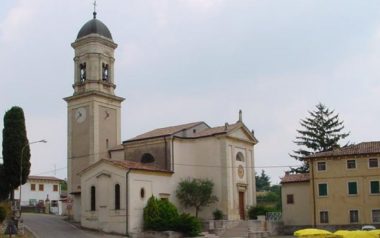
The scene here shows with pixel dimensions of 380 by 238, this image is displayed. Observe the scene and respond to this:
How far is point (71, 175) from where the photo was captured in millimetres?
59219

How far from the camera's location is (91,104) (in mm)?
58719

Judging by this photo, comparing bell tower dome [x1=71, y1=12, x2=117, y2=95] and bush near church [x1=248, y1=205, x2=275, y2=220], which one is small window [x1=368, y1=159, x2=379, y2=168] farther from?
bell tower dome [x1=71, y1=12, x2=117, y2=95]

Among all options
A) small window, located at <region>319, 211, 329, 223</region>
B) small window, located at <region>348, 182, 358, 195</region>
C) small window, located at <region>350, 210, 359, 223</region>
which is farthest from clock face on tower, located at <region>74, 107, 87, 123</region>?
small window, located at <region>350, 210, 359, 223</region>

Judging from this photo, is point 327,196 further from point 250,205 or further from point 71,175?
point 71,175

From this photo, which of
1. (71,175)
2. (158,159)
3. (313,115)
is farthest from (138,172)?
(313,115)

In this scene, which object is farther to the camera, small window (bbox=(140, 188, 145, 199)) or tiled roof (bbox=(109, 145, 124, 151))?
tiled roof (bbox=(109, 145, 124, 151))

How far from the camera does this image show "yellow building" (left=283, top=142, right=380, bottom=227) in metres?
50.8

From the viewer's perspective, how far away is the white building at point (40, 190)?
8331 cm

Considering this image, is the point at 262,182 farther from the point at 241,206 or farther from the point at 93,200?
the point at 93,200

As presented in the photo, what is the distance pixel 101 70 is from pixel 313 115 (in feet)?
104

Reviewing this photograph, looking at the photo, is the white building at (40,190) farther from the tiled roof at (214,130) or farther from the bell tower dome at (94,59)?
the tiled roof at (214,130)

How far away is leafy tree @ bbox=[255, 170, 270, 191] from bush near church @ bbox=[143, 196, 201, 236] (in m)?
93.7

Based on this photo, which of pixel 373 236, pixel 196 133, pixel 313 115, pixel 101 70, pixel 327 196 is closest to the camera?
pixel 373 236

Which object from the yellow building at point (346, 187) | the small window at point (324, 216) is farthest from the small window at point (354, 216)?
the small window at point (324, 216)
